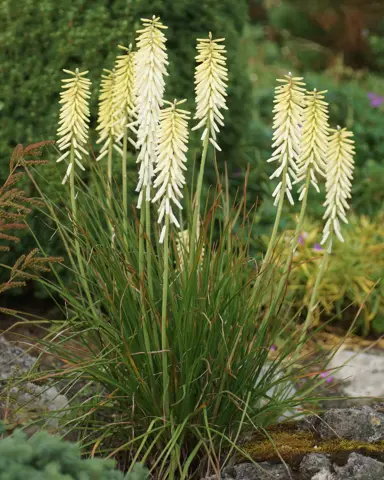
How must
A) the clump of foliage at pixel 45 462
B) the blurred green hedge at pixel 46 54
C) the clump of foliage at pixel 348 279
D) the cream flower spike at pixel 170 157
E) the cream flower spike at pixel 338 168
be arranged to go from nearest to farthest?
the clump of foliage at pixel 45 462, the cream flower spike at pixel 170 157, the cream flower spike at pixel 338 168, the blurred green hedge at pixel 46 54, the clump of foliage at pixel 348 279

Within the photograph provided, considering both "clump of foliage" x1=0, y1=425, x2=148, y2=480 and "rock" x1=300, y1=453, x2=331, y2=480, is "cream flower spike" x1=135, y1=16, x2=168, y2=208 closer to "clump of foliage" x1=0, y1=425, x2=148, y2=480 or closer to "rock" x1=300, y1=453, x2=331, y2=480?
"clump of foliage" x1=0, y1=425, x2=148, y2=480

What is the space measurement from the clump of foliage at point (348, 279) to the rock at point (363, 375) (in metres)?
0.31

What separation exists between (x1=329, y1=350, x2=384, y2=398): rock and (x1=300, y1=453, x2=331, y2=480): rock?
1617 mm

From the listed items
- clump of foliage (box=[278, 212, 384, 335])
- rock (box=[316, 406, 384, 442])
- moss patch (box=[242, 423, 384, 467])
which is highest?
clump of foliage (box=[278, 212, 384, 335])

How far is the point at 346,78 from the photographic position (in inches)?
444

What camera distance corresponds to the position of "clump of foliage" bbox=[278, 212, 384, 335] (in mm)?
4996

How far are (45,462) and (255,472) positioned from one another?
973mm

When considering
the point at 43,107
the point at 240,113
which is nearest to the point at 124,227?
the point at 43,107

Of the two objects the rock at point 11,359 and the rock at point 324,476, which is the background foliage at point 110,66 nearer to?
the rock at point 11,359

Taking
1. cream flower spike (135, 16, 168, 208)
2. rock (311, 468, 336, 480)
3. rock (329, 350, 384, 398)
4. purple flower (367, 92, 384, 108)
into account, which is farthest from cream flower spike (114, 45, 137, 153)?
purple flower (367, 92, 384, 108)

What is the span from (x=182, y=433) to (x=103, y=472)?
0.83m

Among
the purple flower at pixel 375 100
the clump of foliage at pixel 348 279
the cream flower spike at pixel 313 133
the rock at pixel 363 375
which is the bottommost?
the rock at pixel 363 375

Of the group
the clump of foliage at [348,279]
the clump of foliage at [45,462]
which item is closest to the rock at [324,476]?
the clump of foliage at [45,462]

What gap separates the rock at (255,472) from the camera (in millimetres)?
2682
